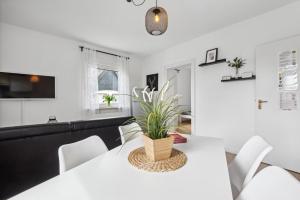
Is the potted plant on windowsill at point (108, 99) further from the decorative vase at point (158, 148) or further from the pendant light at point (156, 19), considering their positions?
the decorative vase at point (158, 148)

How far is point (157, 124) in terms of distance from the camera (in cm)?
104

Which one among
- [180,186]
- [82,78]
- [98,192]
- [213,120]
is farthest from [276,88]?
[82,78]

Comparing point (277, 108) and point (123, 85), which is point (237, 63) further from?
point (123, 85)

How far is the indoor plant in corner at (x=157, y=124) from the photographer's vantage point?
39.0 inches

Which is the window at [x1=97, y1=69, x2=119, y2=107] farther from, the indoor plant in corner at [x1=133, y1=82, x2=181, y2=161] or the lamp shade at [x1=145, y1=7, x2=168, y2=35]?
the indoor plant in corner at [x1=133, y1=82, x2=181, y2=161]

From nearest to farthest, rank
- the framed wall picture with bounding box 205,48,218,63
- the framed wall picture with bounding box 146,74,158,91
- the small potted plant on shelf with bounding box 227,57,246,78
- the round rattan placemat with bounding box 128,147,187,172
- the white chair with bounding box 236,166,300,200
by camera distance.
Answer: the white chair with bounding box 236,166,300,200, the round rattan placemat with bounding box 128,147,187,172, the small potted plant on shelf with bounding box 227,57,246,78, the framed wall picture with bounding box 205,48,218,63, the framed wall picture with bounding box 146,74,158,91

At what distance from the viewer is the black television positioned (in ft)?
9.96

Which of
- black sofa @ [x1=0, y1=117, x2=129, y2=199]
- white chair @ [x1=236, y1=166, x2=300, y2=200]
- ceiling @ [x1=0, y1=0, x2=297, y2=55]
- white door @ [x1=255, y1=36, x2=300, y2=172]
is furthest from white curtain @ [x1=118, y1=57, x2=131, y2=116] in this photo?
white chair @ [x1=236, y1=166, x2=300, y2=200]

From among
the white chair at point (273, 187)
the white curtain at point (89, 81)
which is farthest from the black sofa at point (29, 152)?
the white curtain at point (89, 81)

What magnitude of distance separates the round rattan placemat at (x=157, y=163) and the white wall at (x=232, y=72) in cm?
242

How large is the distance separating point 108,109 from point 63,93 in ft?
4.08

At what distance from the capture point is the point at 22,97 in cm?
321

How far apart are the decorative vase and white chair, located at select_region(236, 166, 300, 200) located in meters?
0.44

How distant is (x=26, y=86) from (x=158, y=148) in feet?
11.3
